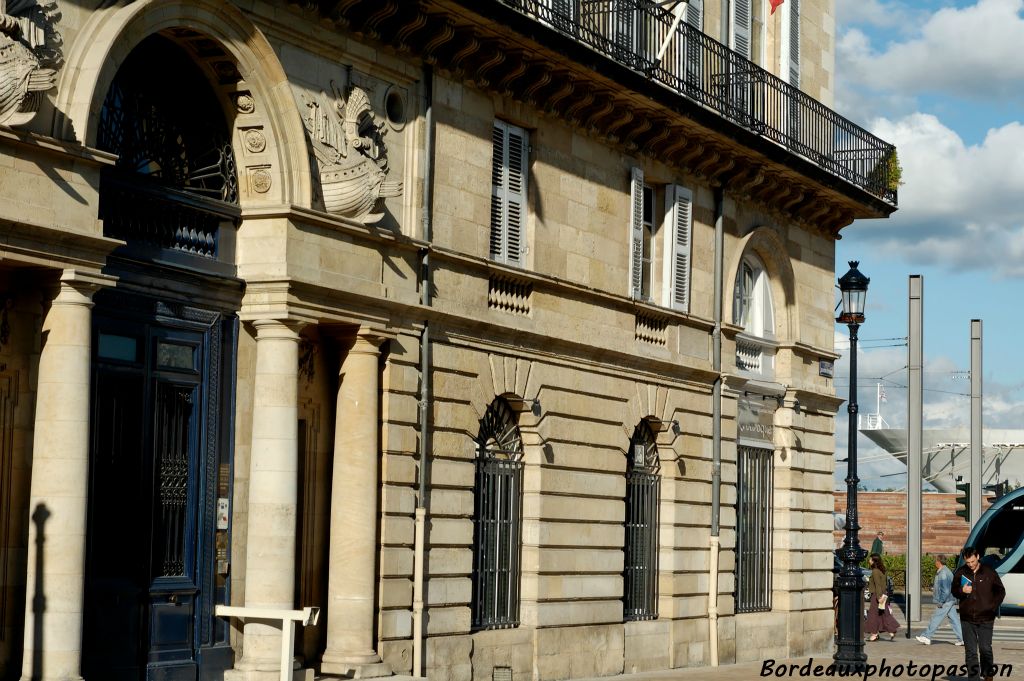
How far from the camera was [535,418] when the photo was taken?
21.4m

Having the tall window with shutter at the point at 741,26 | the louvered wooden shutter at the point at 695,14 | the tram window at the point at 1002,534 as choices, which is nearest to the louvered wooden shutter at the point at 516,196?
the louvered wooden shutter at the point at 695,14

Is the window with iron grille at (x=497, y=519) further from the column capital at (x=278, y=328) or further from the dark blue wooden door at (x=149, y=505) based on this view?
the dark blue wooden door at (x=149, y=505)

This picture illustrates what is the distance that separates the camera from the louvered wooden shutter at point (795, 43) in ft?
97.5

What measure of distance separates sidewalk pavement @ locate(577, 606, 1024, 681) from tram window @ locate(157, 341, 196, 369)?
28.2 ft

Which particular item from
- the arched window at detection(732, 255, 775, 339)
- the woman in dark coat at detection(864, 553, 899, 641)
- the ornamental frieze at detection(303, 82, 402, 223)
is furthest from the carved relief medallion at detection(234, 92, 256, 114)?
the woman in dark coat at detection(864, 553, 899, 641)

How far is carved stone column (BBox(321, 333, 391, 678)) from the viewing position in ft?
58.3

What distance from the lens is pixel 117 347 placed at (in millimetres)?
15602

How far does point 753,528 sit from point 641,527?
4091mm

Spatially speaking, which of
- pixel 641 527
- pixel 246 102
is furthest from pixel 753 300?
pixel 246 102

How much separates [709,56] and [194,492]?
478 inches

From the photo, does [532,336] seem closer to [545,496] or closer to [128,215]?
[545,496]

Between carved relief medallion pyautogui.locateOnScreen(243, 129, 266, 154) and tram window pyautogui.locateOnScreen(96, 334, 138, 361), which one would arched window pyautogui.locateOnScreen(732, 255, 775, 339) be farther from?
tram window pyautogui.locateOnScreen(96, 334, 138, 361)

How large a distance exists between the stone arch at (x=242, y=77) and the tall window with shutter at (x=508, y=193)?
407 cm

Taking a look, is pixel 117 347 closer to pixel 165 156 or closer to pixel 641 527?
pixel 165 156
